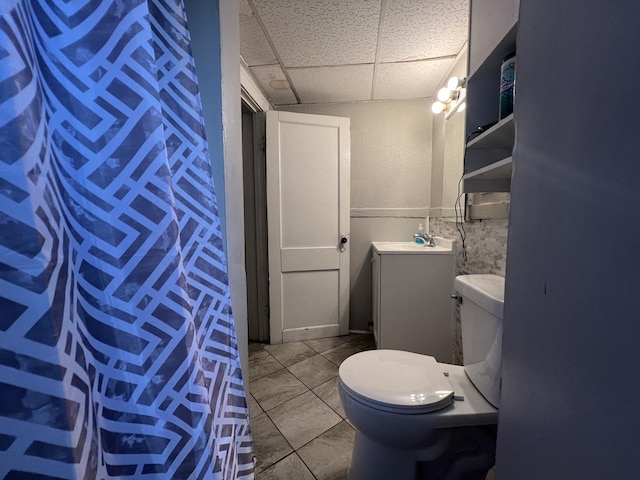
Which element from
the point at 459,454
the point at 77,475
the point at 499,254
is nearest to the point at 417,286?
the point at 499,254

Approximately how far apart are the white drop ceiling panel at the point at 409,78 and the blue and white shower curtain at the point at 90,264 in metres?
1.76

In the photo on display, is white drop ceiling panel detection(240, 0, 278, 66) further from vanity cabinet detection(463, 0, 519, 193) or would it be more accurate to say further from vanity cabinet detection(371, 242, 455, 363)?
vanity cabinet detection(371, 242, 455, 363)

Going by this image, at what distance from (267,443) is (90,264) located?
1.25m

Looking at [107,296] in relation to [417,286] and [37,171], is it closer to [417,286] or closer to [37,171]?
[37,171]

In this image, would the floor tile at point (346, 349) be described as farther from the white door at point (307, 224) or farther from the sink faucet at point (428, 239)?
the sink faucet at point (428, 239)

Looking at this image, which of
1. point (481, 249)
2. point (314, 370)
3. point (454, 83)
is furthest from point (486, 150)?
point (314, 370)

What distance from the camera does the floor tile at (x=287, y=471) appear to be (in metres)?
1.01

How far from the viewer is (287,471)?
103 cm

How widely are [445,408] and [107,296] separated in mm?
947

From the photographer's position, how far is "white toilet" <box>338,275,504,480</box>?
0.76 meters

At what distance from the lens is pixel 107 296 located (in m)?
0.34

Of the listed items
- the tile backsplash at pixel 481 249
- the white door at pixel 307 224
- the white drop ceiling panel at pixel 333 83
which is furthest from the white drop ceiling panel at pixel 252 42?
the tile backsplash at pixel 481 249

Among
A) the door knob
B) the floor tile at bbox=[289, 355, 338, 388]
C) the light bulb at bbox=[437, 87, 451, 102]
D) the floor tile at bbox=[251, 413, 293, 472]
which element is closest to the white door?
the door knob

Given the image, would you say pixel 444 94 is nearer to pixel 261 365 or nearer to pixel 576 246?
pixel 576 246
